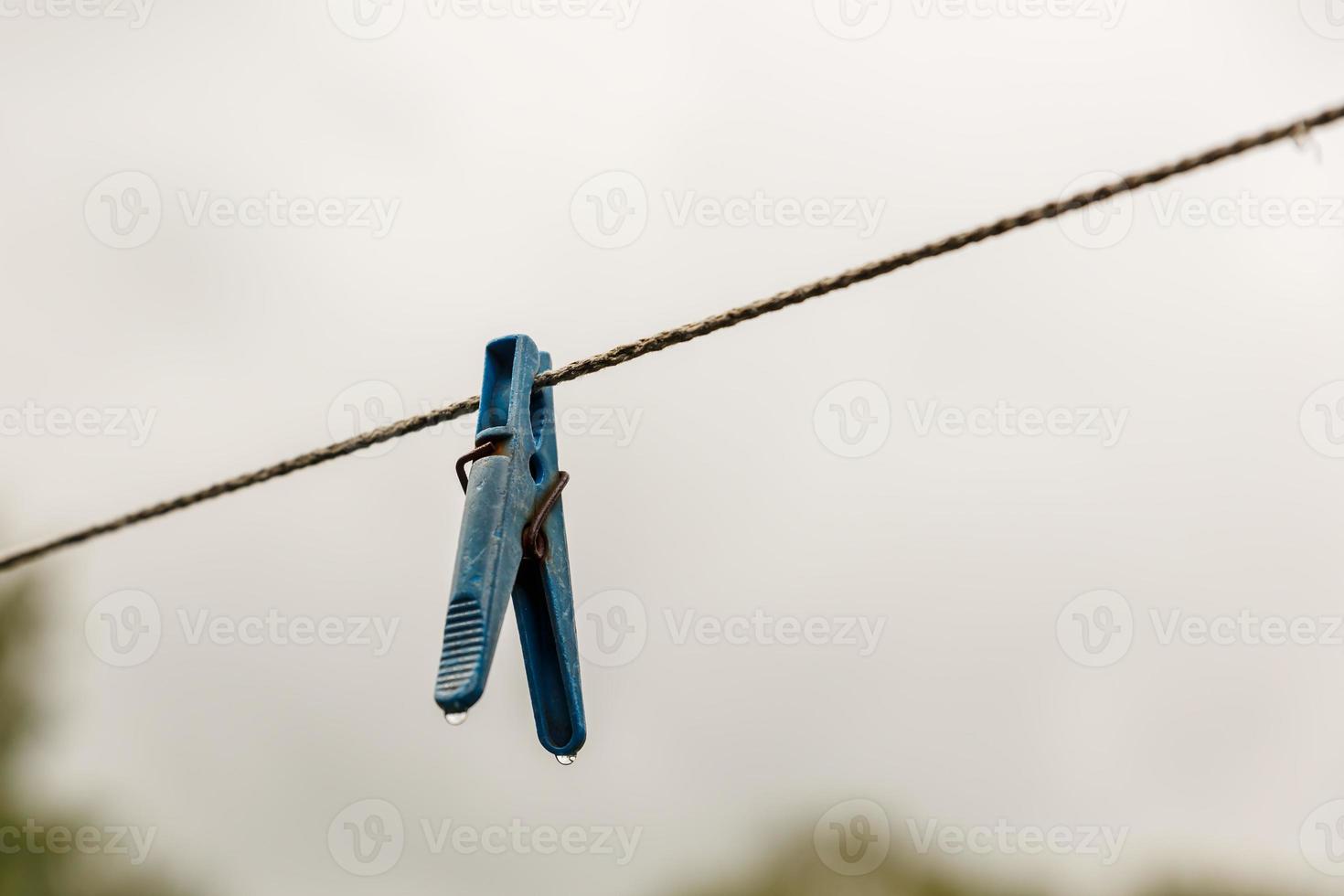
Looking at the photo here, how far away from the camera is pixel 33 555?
2.33 m

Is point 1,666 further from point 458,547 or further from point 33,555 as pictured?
point 458,547

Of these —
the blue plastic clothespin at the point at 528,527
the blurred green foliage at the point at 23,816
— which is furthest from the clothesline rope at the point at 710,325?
the blurred green foliage at the point at 23,816

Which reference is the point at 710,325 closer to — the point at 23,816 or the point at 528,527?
the point at 528,527

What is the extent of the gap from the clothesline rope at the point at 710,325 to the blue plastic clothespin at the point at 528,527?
2.5 inches

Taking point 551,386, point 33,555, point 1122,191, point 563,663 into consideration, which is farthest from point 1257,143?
point 33,555

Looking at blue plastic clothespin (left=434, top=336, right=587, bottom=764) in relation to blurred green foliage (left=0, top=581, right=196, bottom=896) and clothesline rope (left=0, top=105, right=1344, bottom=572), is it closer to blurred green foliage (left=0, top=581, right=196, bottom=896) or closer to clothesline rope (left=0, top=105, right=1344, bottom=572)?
clothesline rope (left=0, top=105, right=1344, bottom=572)

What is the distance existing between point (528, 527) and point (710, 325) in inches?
21.2

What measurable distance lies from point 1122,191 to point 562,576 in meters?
1.28

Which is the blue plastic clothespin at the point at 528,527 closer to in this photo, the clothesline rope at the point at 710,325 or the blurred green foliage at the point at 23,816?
the clothesline rope at the point at 710,325

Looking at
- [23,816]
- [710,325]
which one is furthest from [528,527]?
[23,816]

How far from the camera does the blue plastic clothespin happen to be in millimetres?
1954

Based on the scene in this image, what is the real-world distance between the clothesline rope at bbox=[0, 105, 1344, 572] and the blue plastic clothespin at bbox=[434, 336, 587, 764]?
6cm

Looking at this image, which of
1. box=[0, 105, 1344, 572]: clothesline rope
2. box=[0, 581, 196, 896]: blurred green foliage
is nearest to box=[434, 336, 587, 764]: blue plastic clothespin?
box=[0, 105, 1344, 572]: clothesline rope

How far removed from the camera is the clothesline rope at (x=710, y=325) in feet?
5.11
